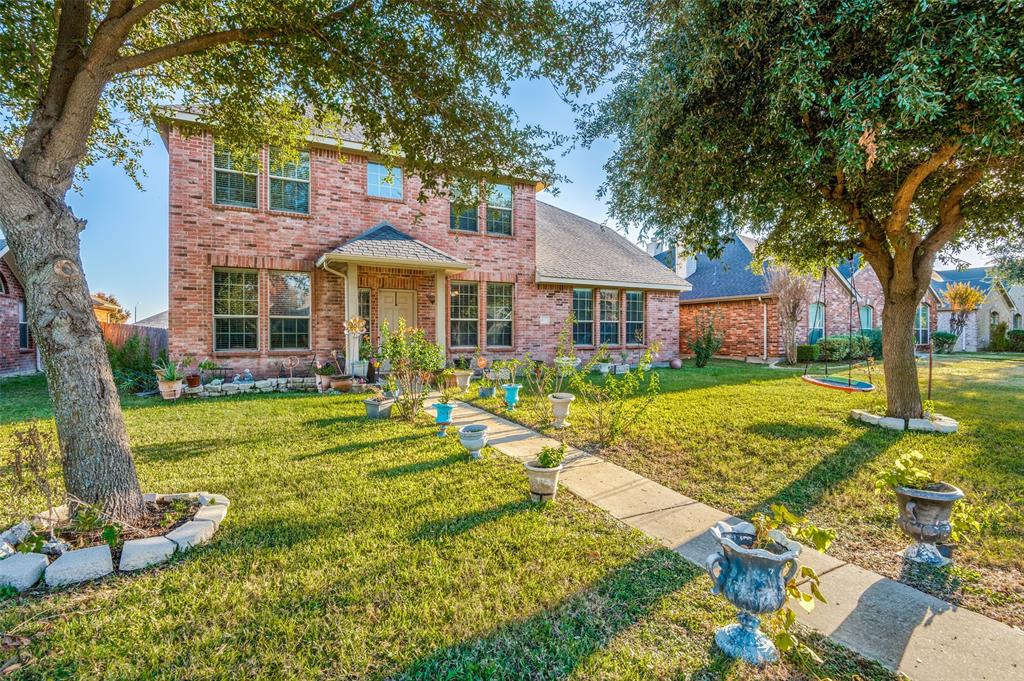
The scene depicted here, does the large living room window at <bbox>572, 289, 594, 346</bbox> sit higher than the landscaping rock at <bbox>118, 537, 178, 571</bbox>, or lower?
higher

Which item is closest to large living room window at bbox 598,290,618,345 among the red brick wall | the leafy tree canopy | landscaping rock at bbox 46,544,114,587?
the leafy tree canopy

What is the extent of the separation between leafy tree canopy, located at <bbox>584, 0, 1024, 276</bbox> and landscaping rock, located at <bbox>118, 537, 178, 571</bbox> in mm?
6132

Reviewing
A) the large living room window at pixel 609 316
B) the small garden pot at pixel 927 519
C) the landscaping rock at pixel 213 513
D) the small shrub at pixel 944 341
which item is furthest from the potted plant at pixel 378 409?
the small shrub at pixel 944 341

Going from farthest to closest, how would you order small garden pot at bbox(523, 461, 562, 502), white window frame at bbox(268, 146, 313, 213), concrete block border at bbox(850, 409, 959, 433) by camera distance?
white window frame at bbox(268, 146, 313, 213), concrete block border at bbox(850, 409, 959, 433), small garden pot at bbox(523, 461, 562, 502)

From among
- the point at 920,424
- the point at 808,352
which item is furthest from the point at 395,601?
the point at 808,352

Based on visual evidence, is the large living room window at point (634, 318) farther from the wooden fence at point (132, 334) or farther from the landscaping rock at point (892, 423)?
the wooden fence at point (132, 334)

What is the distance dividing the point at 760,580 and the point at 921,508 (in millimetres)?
1940

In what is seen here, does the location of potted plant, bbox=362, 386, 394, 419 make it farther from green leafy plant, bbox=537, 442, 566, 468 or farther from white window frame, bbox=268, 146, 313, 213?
white window frame, bbox=268, 146, 313, 213

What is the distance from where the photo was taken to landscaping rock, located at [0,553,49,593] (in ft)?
8.93

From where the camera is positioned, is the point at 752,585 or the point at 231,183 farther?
the point at 231,183

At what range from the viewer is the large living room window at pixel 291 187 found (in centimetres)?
1071

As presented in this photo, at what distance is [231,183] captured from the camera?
10.3 meters

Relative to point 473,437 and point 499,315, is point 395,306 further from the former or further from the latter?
point 473,437

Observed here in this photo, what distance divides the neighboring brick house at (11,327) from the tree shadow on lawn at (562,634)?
1789 cm
